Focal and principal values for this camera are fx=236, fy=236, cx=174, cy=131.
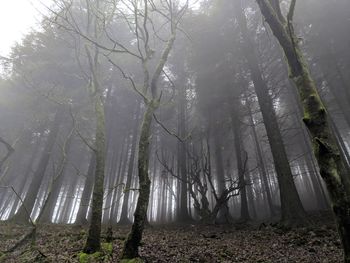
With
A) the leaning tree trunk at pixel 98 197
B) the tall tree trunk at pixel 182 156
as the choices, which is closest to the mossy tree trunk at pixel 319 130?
the leaning tree trunk at pixel 98 197

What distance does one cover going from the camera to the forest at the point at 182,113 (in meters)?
4.55

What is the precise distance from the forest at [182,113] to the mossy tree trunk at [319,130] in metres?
0.01

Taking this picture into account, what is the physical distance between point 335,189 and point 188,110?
18.2 metres

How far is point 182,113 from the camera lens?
60.3ft

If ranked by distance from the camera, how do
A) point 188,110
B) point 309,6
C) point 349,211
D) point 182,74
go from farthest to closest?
point 188,110
point 182,74
point 309,6
point 349,211

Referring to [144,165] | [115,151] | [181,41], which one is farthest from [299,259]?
[115,151]

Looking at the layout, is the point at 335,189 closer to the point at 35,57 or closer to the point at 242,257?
the point at 242,257

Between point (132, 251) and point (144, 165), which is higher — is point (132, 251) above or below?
below

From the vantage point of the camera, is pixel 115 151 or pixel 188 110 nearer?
pixel 188 110

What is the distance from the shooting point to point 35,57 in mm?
15938

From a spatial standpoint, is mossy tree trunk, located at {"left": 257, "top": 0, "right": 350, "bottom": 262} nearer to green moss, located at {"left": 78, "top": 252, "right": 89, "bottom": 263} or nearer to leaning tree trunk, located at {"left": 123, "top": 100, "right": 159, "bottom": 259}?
leaning tree trunk, located at {"left": 123, "top": 100, "right": 159, "bottom": 259}

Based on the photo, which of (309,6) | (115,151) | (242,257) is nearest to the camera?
(242,257)

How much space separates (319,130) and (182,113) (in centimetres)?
1605

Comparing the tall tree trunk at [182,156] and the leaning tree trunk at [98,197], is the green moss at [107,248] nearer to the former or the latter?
the leaning tree trunk at [98,197]
